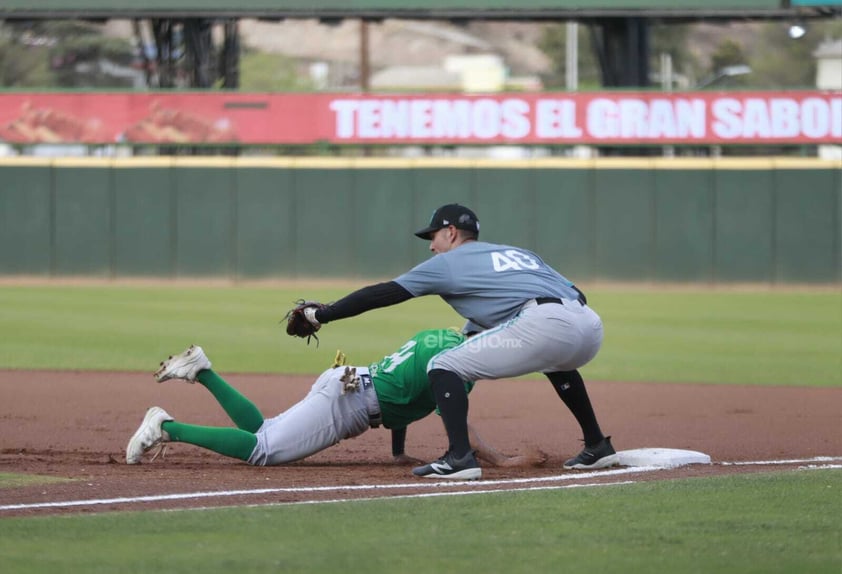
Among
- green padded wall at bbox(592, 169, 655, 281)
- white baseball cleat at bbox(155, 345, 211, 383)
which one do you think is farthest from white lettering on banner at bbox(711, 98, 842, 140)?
white baseball cleat at bbox(155, 345, 211, 383)

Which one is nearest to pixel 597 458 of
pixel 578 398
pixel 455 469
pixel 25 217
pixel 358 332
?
pixel 578 398

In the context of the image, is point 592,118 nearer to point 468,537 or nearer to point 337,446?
point 337,446

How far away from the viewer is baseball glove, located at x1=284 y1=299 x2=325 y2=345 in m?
6.42

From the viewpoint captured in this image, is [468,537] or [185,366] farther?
[185,366]

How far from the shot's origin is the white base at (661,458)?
6949 millimetres

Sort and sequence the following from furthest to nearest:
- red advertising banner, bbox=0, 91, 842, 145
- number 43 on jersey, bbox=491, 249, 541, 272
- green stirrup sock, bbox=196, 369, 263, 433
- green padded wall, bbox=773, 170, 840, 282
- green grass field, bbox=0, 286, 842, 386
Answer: red advertising banner, bbox=0, 91, 842, 145
green padded wall, bbox=773, 170, 840, 282
green grass field, bbox=0, 286, 842, 386
green stirrup sock, bbox=196, 369, 263, 433
number 43 on jersey, bbox=491, 249, 541, 272

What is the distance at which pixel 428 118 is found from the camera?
2495 centimetres

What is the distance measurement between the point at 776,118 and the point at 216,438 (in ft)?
65.5

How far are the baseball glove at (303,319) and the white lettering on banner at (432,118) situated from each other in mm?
18562

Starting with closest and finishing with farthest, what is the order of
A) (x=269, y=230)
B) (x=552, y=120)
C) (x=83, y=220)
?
(x=83, y=220) → (x=269, y=230) → (x=552, y=120)

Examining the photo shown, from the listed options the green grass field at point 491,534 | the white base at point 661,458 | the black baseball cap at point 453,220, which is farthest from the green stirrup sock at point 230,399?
the white base at point 661,458

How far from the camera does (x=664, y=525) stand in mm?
5055

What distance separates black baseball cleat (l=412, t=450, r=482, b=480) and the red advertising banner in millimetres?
18648

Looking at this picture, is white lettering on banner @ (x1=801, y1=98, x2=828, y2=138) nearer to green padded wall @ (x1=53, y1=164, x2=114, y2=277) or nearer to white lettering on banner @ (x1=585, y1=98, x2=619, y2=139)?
white lettering on banner @ (x1=585, y1=98, x2=619, y2=139)
